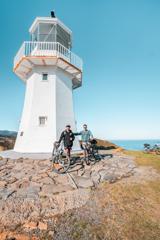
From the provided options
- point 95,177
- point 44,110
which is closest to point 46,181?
point 95,177

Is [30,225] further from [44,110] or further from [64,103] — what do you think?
[64,103]

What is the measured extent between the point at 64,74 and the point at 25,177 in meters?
10.6

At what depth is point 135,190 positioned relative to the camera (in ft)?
20.5

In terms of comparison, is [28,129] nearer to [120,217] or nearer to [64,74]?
[64,74]

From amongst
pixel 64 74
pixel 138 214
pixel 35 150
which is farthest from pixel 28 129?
pixel 138 214

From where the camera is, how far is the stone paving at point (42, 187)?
15.3ft

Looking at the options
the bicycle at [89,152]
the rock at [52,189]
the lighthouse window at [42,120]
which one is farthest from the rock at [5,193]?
the lighthouse window at [42,120]

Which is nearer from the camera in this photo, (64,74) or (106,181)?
(106,181)

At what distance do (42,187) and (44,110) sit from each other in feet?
26.9

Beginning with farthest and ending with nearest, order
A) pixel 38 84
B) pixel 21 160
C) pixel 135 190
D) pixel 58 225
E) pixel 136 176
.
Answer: pixel 38 84 < pixel 21 160 < pixel 136 176 < pixel 135 190 < pixel 58 225

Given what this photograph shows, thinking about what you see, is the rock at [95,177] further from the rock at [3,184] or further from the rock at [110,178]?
the rock at [3,184]

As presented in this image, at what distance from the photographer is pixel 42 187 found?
21.3ft

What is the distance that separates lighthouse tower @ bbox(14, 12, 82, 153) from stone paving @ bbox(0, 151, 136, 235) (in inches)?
134

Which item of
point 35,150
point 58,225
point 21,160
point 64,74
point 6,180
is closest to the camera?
point 58,225
